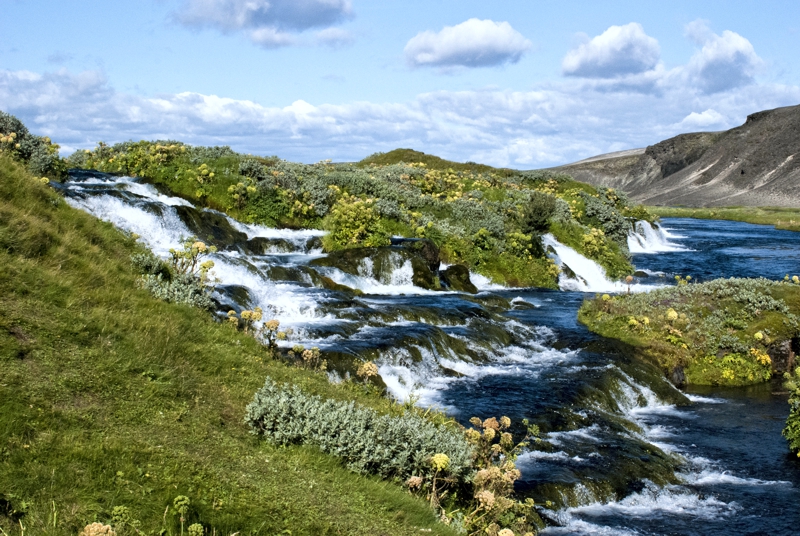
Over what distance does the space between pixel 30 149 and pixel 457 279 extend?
1612 centimetres

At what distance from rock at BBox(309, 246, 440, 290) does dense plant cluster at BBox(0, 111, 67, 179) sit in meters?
10.1

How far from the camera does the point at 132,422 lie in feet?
21.7

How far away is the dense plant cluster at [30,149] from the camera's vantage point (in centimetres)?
2141

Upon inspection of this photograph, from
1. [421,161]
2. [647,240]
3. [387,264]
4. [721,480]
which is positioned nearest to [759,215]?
[647,240]

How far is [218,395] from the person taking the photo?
8000 millimetres

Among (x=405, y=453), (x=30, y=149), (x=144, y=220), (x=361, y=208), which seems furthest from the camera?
(x=361, y=208)

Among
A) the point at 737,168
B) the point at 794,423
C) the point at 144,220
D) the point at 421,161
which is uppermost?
the point at 737,168

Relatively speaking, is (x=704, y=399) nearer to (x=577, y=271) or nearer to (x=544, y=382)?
(x=544, y=382)

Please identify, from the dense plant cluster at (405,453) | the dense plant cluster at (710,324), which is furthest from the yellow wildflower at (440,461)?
the dense plant cluster at (710,324)

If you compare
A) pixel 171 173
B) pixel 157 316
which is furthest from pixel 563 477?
pixel 171 173

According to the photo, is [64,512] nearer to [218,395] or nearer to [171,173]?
[218,395]

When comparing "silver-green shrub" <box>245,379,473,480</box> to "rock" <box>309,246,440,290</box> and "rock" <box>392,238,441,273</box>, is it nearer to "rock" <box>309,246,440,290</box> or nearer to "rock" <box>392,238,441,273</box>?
"rock" <box>309,246,440,290</box>

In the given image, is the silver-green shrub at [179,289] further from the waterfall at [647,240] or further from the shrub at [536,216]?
the waterfall at [647,240]

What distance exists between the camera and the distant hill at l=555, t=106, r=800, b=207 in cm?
12912
